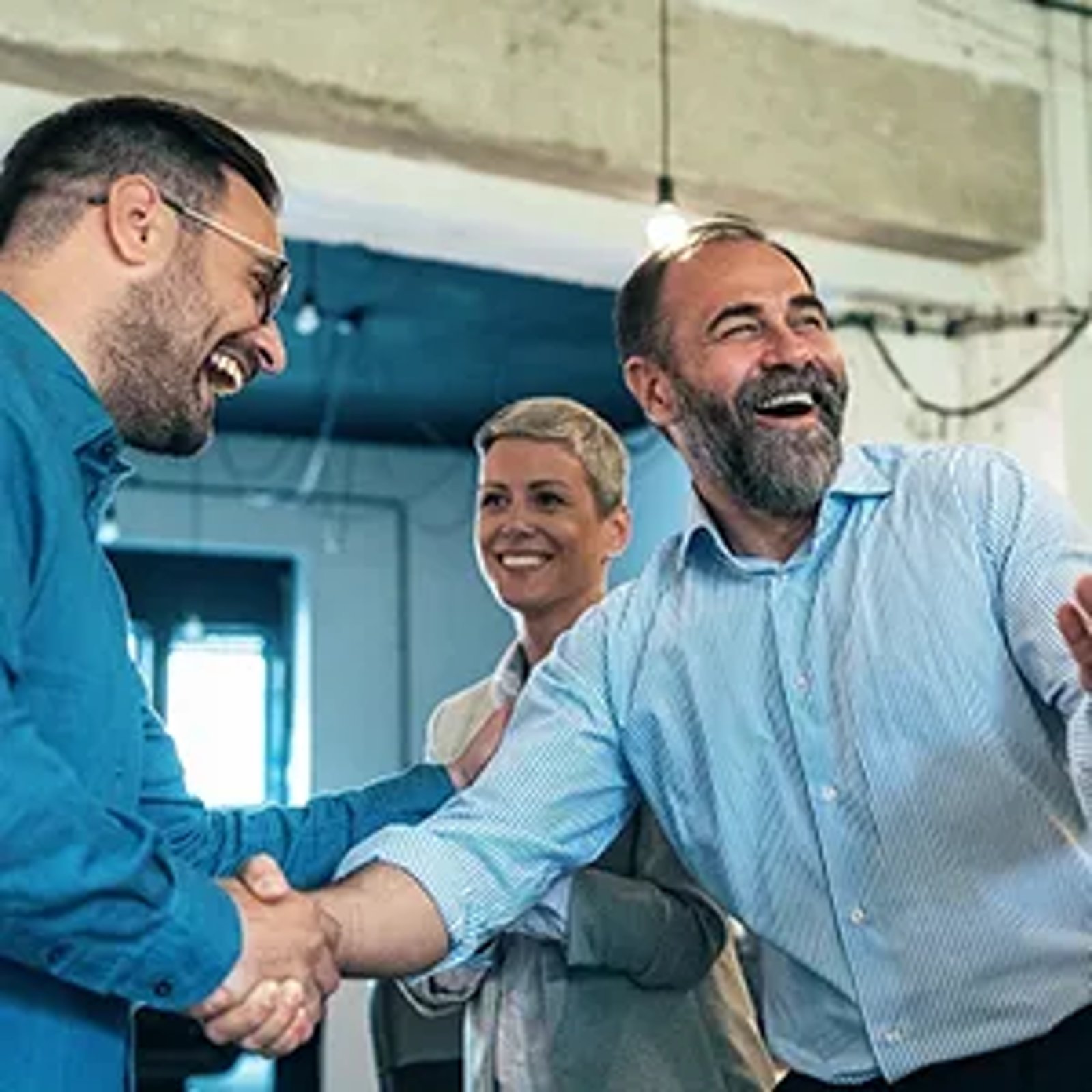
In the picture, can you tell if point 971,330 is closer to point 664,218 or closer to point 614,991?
point 664,218

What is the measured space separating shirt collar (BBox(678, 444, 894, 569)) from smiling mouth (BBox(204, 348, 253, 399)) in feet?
1.71

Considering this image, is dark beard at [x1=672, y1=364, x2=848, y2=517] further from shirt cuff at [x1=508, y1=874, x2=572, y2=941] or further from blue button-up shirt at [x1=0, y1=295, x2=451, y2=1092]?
blue button-up shirt at [x1=0, y1=295, x2=451, y2=1092]

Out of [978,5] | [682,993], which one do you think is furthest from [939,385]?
[682,993]

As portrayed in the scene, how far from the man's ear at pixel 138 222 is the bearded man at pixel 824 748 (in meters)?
0.64

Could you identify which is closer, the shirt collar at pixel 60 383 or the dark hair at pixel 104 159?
the shirt collar at pixel 60 383

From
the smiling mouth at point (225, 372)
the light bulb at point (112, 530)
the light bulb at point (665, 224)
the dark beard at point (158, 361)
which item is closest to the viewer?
the dark beard at point (158, 361)

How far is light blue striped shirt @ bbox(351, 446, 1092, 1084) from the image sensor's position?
1670 millimetres

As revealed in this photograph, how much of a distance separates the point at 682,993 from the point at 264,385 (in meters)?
5.30

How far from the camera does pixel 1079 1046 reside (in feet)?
5.38

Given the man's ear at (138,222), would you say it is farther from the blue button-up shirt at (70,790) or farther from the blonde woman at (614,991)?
the blonde woman at (614,991)

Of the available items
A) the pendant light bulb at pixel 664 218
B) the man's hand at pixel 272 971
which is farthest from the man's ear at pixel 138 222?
the pendant light bulb at pixel 664 218

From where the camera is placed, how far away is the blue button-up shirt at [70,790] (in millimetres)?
1275

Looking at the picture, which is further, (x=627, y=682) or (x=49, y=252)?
(x=627, y=682)

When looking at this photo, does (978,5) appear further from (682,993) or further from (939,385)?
(682,993)
